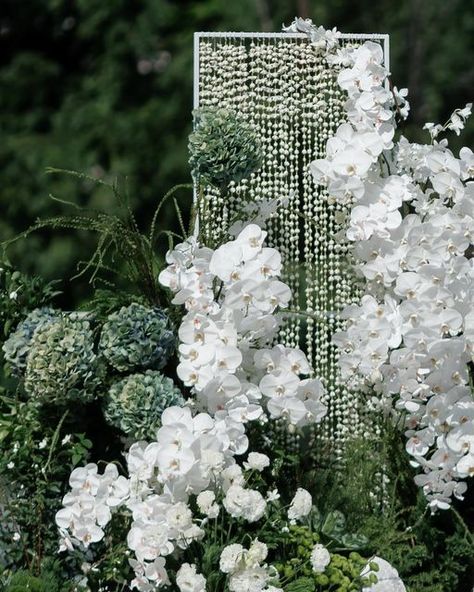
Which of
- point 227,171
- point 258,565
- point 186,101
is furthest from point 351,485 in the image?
point 186,101

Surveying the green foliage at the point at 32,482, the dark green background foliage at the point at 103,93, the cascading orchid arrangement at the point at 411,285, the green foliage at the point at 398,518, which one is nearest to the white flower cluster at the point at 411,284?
the cascading orchid arrangement at the point at 411,285

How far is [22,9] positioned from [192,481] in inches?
155

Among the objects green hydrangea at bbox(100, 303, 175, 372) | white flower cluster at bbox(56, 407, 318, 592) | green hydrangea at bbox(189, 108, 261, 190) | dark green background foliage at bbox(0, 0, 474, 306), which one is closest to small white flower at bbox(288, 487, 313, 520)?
white flower cluster at bbox(56, 407, 318, 592)

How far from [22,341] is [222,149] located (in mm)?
632

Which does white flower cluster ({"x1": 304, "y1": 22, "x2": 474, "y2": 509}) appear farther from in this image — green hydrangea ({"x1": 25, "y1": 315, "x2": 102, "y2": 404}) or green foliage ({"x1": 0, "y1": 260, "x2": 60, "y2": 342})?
green foliage ({"x1": 0, "y1": 260, "x2": 60, "y2": 342})

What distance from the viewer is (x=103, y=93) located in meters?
5.34

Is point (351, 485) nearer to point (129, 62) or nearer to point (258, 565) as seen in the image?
point (258, 565)

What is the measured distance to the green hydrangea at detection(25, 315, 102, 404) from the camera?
237cm

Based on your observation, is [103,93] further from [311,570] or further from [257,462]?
[311,570]

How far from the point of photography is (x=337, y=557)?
2.25 m

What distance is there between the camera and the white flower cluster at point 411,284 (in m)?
2.28

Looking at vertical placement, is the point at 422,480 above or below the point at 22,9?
below

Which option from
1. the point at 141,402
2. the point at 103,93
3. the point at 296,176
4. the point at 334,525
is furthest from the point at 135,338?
the point at 103,93

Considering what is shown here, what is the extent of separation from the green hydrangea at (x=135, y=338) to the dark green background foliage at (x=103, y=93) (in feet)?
8.16
